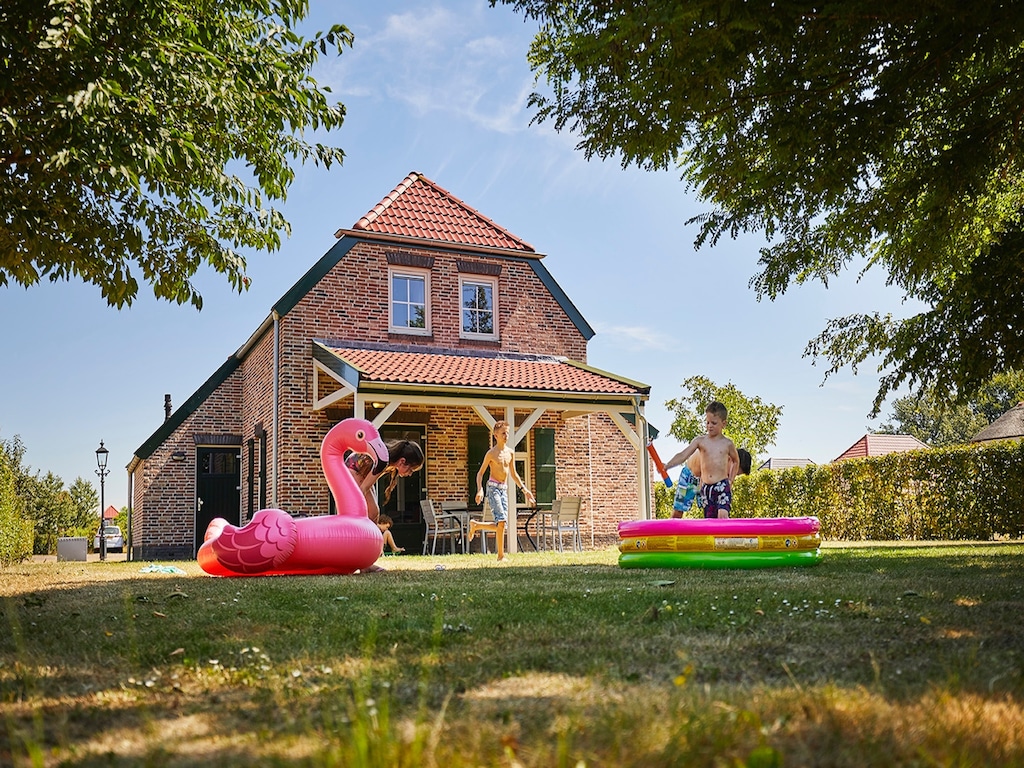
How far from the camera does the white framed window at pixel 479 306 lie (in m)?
19.9

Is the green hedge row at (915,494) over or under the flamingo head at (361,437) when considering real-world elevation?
under

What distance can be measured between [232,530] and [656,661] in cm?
657

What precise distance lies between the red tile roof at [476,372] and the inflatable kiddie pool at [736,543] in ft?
24.3

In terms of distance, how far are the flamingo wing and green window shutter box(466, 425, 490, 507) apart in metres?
9.98

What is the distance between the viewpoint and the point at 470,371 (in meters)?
17.8

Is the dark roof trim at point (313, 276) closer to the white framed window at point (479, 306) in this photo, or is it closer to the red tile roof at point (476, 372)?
the red tile roof at point (476, 372)

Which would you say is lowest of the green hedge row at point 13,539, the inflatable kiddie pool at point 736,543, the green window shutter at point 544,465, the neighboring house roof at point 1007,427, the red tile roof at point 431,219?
the green hedge row at point 13,539

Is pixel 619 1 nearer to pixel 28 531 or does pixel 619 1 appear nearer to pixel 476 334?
pixel 476 334

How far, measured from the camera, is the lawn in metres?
2.37

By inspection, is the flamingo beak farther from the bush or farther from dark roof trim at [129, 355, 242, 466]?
dark roof trim at [129, 355, 242, 466]

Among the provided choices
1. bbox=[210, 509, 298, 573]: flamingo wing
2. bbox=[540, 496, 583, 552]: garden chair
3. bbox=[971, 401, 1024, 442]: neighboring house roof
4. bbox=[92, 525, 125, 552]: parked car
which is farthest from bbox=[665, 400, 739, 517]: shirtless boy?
bbox=[92, 525, 125, 552]: parked car

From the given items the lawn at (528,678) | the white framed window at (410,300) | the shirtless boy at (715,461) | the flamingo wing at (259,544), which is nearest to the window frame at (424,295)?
the white framed window at (410,300)

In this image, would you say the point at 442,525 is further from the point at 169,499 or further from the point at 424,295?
the point at 169,499

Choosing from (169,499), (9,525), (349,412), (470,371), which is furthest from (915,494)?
(9,525)
